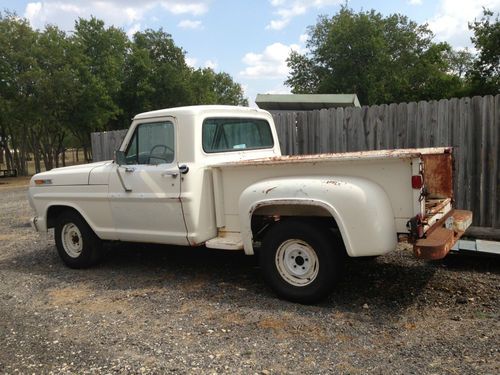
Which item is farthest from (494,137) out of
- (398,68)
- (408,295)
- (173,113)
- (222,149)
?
(398,68)

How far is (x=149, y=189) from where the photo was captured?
5.41 metres

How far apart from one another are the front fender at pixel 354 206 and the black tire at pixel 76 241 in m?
3.02

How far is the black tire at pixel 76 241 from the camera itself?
6.25 m

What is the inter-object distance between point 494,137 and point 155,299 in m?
4.79

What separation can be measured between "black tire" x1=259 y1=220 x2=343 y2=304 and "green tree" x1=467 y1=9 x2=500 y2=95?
75.2 ft

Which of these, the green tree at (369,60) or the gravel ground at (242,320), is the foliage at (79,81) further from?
the gravel ground at (242,320)

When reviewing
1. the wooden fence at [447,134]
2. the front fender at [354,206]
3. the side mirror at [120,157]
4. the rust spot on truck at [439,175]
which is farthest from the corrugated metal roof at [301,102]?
the front fender at [354,206]

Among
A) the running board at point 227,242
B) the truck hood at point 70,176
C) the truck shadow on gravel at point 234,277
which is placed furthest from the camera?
the truck hood at point 70,176

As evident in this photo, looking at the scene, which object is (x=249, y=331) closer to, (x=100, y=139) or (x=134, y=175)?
(x=134, y=175)

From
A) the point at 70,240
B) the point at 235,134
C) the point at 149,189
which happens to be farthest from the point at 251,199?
the point at 70,240

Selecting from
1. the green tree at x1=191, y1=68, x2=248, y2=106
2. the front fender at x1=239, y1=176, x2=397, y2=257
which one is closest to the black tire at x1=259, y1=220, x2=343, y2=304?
the front fender at x1=239, y1=176, x2=397, y2=257

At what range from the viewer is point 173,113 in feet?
17.5

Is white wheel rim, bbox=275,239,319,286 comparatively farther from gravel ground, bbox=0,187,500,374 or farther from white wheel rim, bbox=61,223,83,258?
white wheel rim, bbox=61,223,83,258

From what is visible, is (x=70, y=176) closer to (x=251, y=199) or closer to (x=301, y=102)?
(x=251, y=199)
